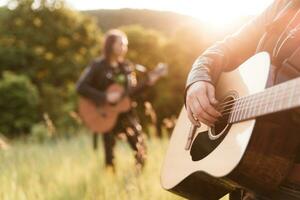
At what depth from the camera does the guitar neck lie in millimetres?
1683

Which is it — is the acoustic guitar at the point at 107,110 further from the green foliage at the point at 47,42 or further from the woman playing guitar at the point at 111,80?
the green foliage at the point at 47,42

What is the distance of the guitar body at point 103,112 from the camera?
270 inches

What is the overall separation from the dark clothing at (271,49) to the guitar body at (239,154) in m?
0.04

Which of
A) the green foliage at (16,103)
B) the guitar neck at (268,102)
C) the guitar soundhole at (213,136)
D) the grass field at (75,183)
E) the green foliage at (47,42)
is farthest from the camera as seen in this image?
the green foliage at (47,42)

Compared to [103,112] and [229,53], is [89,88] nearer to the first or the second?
[103,112]

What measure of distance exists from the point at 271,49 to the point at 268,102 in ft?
1.24

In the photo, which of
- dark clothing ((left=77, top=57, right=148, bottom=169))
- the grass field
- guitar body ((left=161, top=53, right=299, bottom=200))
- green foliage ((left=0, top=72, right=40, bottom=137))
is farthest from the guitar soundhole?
green foliage ((left=0, top=72, right=40, bottom=137))

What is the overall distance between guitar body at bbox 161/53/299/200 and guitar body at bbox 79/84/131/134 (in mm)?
4308

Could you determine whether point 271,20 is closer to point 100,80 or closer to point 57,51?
point 100,80

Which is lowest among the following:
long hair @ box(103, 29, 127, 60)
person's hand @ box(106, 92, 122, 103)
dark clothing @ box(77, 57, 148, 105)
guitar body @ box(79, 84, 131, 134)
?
guitar body @ box(79, 84, 131, 134)

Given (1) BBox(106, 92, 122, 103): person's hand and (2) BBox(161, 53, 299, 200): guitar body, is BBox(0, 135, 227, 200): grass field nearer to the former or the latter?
(2) BBox(161, 53, 299, 200): guitar body

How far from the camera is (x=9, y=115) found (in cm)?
2786

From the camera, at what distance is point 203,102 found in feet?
7.54

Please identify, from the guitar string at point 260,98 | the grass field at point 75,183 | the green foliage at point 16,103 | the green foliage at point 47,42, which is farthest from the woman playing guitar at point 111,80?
the green foliage at point 47,42
